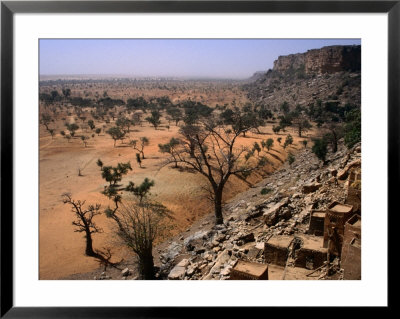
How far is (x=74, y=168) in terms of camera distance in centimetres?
1534

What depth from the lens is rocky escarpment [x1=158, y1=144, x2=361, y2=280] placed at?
→ 7004 mm

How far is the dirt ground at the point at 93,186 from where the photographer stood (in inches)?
247

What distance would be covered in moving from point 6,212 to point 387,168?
5045 mm

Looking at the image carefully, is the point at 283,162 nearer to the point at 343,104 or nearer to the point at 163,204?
the point at 343,104

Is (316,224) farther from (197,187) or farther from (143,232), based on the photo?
(197,187)

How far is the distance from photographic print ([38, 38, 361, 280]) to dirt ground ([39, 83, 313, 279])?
51mm

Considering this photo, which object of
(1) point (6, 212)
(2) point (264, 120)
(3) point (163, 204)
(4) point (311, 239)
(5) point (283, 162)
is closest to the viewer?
(1) point (6, 212)

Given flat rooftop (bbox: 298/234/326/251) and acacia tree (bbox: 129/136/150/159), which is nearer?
flat rooftop (bbox: 298/234/326/251)

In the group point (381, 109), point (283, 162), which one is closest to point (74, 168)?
point (283, 162)

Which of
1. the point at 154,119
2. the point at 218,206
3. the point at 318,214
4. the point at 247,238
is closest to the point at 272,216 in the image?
the point at 247,238

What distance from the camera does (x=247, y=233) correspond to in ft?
27.2

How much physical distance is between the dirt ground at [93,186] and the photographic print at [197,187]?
5cm

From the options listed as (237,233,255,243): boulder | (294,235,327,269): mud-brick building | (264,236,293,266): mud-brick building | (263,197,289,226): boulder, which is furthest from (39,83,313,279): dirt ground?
(294,235,327,269): mud-brick building

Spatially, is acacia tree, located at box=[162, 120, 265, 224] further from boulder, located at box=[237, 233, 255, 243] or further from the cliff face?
the cliff face
